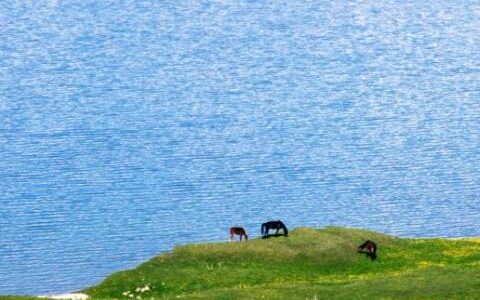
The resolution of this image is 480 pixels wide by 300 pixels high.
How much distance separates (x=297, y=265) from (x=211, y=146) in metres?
68.7

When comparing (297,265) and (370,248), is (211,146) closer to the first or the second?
(370,248)

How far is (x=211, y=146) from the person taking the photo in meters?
138

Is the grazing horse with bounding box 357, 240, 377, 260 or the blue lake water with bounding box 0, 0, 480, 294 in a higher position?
the blue lake water with bounding box 0, 0, 480, 294

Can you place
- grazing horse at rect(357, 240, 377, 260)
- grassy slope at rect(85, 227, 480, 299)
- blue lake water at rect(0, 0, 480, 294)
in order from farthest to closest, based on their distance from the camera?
1. blue lake water at rect(0, 0, 480, 294)
2. grazing horse at rect(357, 240, 377, 260)
3. grassy slope at rect(85, 227, 480, 299)

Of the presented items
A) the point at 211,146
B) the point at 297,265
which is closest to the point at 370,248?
the point at 297,265

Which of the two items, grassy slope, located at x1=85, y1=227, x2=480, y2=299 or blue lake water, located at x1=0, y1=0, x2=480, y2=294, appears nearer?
grassy slope, located at x1=85, y1=227, x2=480, y2=299

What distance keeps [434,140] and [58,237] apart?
62160 mm

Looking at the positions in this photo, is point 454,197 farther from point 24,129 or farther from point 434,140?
point 24,129

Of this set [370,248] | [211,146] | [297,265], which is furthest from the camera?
[211,146]

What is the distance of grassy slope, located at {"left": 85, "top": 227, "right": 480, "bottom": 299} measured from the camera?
199 feet

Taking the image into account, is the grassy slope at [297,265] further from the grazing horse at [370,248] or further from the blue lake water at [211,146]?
the blue lake water at [211,146]

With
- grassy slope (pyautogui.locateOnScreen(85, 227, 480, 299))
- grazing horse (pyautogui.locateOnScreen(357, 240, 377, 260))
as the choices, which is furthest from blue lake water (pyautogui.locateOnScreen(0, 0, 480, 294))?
grazing horse (pyautogui.locateOnScreen(357, 240, 377, 260))

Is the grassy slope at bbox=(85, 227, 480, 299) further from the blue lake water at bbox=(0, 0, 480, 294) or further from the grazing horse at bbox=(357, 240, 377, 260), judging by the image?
the blue lake water at bbox=(0, 0, 480, 294)

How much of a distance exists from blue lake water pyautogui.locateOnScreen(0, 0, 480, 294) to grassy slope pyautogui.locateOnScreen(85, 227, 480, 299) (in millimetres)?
19743
